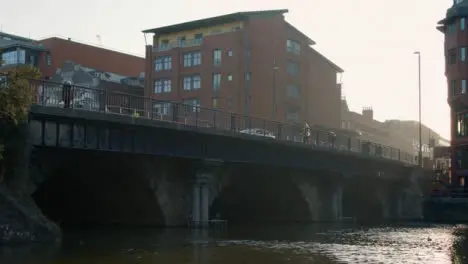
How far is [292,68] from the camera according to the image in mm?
107688

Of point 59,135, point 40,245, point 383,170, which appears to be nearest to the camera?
point 40,245

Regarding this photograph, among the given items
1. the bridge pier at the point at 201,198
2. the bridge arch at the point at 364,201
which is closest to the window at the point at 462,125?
the bridge arch at the point at 364,201

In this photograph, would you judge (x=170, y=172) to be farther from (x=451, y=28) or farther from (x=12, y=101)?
(x=451, y=28)

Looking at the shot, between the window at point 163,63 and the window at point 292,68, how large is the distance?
19.5 m

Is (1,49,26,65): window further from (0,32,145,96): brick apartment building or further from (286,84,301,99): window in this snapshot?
(286,84,301,99): window

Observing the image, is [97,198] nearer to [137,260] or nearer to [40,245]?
[40,245]

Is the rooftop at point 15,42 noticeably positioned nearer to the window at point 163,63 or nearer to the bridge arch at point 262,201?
the window at point 163,63

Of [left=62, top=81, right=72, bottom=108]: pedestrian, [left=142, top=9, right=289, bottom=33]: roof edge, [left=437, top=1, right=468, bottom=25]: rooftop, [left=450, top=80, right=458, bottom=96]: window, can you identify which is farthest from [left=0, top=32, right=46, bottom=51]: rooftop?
[left=62, top=81, right=72, bottom=108]: pedestrian

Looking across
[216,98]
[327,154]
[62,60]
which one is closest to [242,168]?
[327,154]

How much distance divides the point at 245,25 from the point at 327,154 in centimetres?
4700

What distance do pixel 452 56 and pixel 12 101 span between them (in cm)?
7483

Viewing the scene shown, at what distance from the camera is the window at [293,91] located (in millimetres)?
105750

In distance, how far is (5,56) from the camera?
371 ft

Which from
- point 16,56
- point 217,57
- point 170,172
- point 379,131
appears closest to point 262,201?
point 170,172
